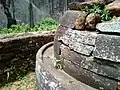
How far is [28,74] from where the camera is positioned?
619cm

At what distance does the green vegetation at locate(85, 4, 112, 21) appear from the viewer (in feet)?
8.67

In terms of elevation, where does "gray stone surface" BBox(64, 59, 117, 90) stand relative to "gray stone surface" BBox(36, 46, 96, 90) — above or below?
above

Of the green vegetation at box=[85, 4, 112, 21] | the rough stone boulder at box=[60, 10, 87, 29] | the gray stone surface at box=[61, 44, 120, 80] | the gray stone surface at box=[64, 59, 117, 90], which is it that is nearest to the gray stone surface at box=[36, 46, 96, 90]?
the gray stone surface at box=[64, 59, 117, 90]

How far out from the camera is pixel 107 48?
7.63 feet

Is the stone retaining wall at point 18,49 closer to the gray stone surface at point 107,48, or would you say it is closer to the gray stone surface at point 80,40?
the gray stone surface at point 80,40

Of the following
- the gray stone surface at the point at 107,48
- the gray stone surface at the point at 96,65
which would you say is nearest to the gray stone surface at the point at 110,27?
the gray stone surface at the point at 107,48

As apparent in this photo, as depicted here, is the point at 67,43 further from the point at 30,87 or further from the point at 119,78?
the point at 30,87

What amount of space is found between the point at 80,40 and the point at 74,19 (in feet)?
1.17

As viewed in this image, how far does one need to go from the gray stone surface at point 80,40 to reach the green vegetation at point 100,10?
0.26 m

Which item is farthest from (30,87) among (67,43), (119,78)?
(119,78)

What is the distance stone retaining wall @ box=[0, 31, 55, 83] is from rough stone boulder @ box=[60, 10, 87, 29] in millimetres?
2714

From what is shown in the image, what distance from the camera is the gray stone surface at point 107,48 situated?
2248 millimetres

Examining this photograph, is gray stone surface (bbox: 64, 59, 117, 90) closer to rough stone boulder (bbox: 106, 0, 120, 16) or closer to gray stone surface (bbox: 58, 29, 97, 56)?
gray stone surface (bbox: 58, 29, 97, 56)

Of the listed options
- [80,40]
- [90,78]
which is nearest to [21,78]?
[80,40]
